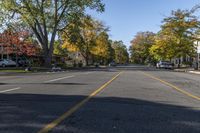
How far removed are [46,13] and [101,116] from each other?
189ft

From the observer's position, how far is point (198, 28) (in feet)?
254

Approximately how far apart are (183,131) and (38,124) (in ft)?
9.61

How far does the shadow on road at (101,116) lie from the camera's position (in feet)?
28.0

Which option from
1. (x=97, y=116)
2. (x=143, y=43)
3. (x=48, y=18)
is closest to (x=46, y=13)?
(x=48, y=18)

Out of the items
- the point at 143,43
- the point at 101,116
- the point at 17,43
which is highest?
the point at 143,43

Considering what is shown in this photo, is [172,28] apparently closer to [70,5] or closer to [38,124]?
[70,5]

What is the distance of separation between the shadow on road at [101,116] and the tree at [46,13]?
5040 cm

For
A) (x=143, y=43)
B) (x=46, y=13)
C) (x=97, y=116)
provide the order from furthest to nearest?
(x=143, y=43) → (x=46, y=13) → (x=97, y=116)

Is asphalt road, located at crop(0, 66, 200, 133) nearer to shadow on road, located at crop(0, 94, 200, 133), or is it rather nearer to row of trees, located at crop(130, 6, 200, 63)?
shadow on road, located at crop(0, 94, 200, 133)

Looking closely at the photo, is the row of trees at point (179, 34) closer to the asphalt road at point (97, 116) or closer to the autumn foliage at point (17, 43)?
the autumn foliage at point (17, 43)

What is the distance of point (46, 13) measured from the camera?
66.4 m

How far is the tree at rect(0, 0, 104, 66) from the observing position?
2468 inches

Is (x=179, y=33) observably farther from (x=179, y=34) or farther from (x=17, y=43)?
(x=17, y=43)

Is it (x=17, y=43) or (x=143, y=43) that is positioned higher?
(x=143, y=43)
